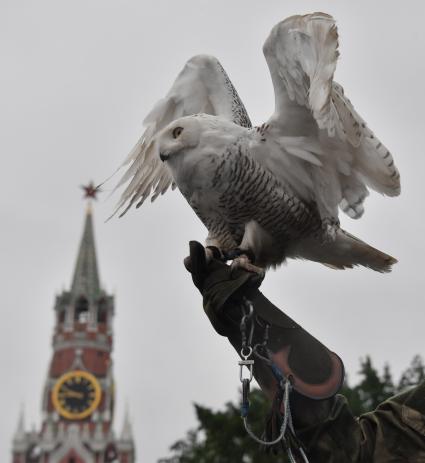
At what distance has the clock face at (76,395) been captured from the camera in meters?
52.7

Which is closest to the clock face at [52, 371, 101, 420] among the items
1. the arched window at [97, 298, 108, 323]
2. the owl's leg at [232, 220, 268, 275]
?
the arched window at [97, 298, 108, 323]

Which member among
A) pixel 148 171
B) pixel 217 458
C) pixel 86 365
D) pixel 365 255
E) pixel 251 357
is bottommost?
pixel 251 357

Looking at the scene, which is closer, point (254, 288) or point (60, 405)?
point (254, 288)

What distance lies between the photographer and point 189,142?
4.71 m

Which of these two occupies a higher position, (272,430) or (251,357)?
(251,357)

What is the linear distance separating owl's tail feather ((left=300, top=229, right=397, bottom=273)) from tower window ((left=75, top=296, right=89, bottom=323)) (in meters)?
53.0

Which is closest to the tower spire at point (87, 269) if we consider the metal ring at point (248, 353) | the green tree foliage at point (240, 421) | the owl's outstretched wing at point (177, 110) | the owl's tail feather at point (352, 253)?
the green tree foliage at point (240, 421)

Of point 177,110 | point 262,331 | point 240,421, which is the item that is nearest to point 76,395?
point 240,421

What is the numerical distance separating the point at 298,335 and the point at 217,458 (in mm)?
14000

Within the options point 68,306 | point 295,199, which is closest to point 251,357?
point 295,199

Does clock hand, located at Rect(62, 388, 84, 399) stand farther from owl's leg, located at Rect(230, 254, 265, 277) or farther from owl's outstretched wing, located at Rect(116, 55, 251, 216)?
owl's leg, located at Rect(230, 254, 265, 277)

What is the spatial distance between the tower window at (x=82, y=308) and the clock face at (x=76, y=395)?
4694 mm

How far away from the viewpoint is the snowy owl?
4.58 meters

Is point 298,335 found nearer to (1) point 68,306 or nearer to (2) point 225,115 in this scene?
(2) point 225,115
